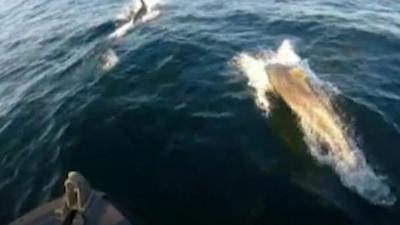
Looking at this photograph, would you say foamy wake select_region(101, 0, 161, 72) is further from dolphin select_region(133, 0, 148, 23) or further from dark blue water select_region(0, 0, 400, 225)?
dark blue water select_region(0, 0, 400, 225)

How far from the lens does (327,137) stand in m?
20.2

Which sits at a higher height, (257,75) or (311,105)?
(311,105)

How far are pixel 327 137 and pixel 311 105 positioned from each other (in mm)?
2074

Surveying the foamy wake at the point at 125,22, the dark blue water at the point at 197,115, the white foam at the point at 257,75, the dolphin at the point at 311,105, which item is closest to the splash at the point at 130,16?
the foamy wake at the point at 125,22

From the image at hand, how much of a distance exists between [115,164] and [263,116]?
5.92 meters

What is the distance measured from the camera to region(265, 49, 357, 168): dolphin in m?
19.7

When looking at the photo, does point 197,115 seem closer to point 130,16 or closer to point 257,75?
point 257,75

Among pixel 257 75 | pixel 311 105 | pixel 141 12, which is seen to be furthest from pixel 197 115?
pixel 141 12

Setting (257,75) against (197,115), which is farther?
(257,75)

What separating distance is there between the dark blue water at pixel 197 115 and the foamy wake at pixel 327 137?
34 centimetres

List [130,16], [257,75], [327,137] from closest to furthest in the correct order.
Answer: [327,137] → [257,75] → [130,16]

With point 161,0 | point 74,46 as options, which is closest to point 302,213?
point 74,46

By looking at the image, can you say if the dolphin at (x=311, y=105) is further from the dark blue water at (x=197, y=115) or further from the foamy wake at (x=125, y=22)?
the foamy wake at (x=125, y=22)

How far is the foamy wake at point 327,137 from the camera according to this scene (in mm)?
17828
